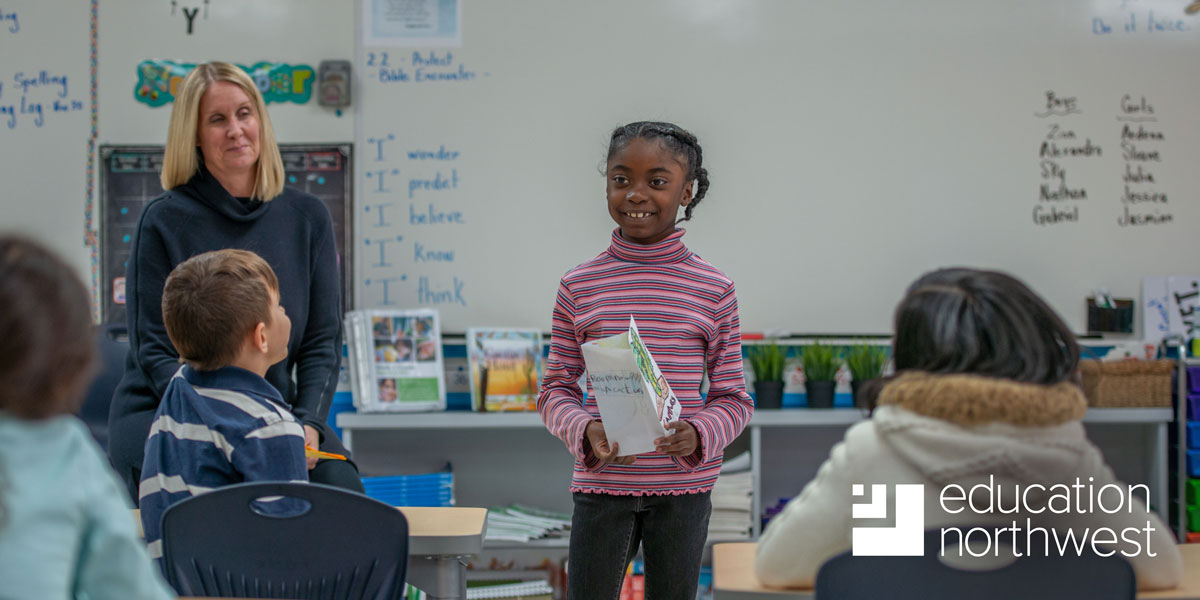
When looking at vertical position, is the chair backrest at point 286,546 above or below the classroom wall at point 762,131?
below

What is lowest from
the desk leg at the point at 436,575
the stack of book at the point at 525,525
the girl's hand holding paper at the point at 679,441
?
the stack of book at the point at 525,525

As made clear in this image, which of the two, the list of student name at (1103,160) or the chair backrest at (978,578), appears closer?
the chair backrest at (978,578)

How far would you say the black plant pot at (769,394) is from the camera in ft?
10.6

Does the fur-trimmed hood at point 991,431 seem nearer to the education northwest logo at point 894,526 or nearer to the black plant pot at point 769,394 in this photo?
the education northwest logo at point 894,526

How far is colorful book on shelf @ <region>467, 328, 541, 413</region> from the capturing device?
10.6 ft

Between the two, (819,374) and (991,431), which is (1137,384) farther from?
(991,431)

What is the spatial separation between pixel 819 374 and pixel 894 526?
229cm

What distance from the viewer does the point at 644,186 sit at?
5.74ft

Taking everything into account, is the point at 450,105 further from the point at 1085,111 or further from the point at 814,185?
the point at 1085,111

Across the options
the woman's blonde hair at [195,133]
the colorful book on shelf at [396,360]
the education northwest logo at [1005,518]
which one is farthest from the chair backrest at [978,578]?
the colorful book on shelf at [396,360]

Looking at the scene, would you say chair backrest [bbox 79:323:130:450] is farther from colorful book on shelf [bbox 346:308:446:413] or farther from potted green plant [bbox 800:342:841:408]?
potted green plant [bbox 800:342:841:408]

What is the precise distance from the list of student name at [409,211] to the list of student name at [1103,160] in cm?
217

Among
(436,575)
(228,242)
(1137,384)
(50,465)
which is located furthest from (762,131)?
(50,465)

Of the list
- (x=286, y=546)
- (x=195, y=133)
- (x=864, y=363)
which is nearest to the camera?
(x=286, y=546)
